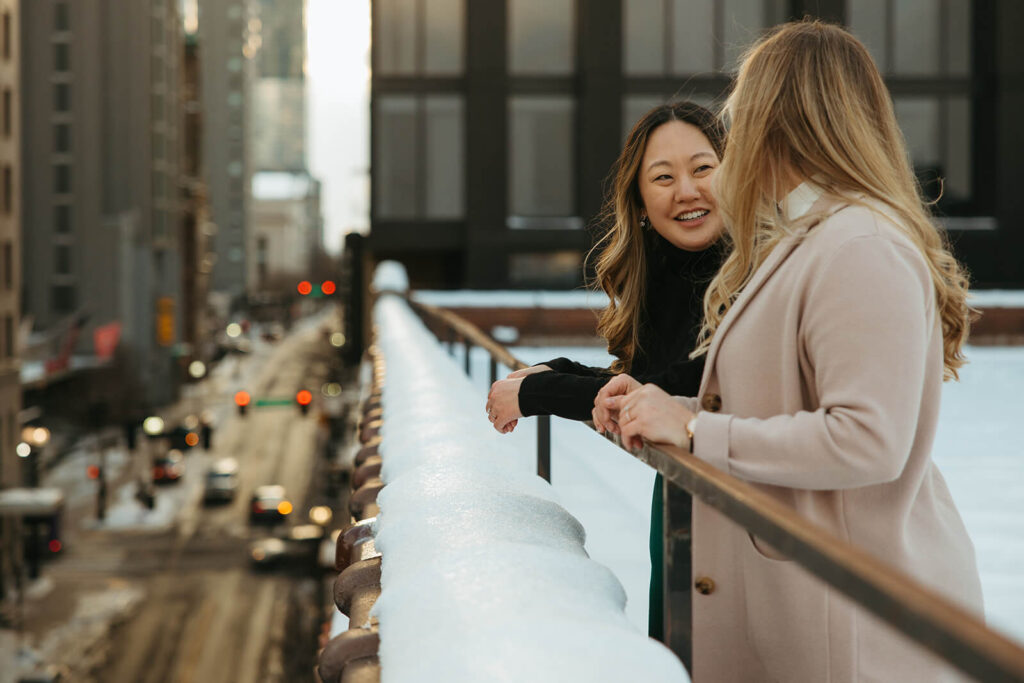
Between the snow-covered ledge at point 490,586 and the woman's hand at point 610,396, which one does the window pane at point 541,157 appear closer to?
the snow-covered ledge at point 490,586

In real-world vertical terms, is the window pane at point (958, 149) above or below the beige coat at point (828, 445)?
above

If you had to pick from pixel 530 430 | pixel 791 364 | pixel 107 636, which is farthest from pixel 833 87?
pixel 107 636

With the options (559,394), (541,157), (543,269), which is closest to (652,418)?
(559,394)

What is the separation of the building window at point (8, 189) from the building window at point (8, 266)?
1.51 meters

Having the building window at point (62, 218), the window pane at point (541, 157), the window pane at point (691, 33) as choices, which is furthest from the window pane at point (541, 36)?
the building window at point (62, 218)

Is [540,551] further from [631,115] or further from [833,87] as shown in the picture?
[631,115]

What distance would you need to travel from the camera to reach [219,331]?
130 metres

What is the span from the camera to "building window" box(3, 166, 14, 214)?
150 feet

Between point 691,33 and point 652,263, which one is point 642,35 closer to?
point 691,33

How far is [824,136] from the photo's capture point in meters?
2.21

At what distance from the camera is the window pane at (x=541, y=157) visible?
3944 cm

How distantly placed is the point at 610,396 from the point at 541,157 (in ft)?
123

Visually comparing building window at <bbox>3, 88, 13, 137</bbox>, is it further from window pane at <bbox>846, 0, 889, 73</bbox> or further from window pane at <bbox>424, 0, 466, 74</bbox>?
window pane at <bbox>846, 0, 889, 73</bbox>

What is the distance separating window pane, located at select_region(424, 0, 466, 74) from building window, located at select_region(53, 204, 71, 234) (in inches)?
1696
